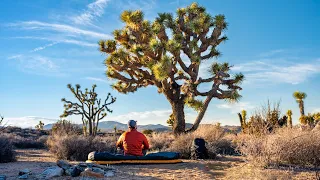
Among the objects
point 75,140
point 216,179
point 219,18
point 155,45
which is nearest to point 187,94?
point 155,45

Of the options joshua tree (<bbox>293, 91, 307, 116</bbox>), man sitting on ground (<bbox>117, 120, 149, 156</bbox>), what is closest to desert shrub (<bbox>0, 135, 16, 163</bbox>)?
man sitting on ground (<bbox>117, 120, 149, 156</bbox>)

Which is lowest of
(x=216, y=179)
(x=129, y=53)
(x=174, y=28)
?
(x=216, y=179)

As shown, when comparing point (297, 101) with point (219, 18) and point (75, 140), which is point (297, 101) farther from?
point (75, 140)

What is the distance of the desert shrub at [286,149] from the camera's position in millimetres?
9906

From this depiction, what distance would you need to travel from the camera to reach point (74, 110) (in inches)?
1208

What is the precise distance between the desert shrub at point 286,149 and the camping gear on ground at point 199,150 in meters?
2.31

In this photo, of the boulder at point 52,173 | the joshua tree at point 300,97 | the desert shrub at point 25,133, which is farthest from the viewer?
the joshua tree at point 300,97

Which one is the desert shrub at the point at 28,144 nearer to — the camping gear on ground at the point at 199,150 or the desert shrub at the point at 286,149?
the camping gear on ground at the point at 199,150

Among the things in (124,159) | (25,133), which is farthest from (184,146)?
(25,133)

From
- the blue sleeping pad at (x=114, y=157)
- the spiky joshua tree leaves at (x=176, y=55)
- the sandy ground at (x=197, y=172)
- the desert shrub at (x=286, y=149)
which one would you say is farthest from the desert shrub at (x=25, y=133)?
the desert shrub at (x=286, y=149)

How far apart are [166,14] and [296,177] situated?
510 inches

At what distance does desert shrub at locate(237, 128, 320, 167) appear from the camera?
390 inches

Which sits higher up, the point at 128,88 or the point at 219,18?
the point at 219,18

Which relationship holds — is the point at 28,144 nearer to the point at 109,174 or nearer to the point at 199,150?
the point at 199,150
